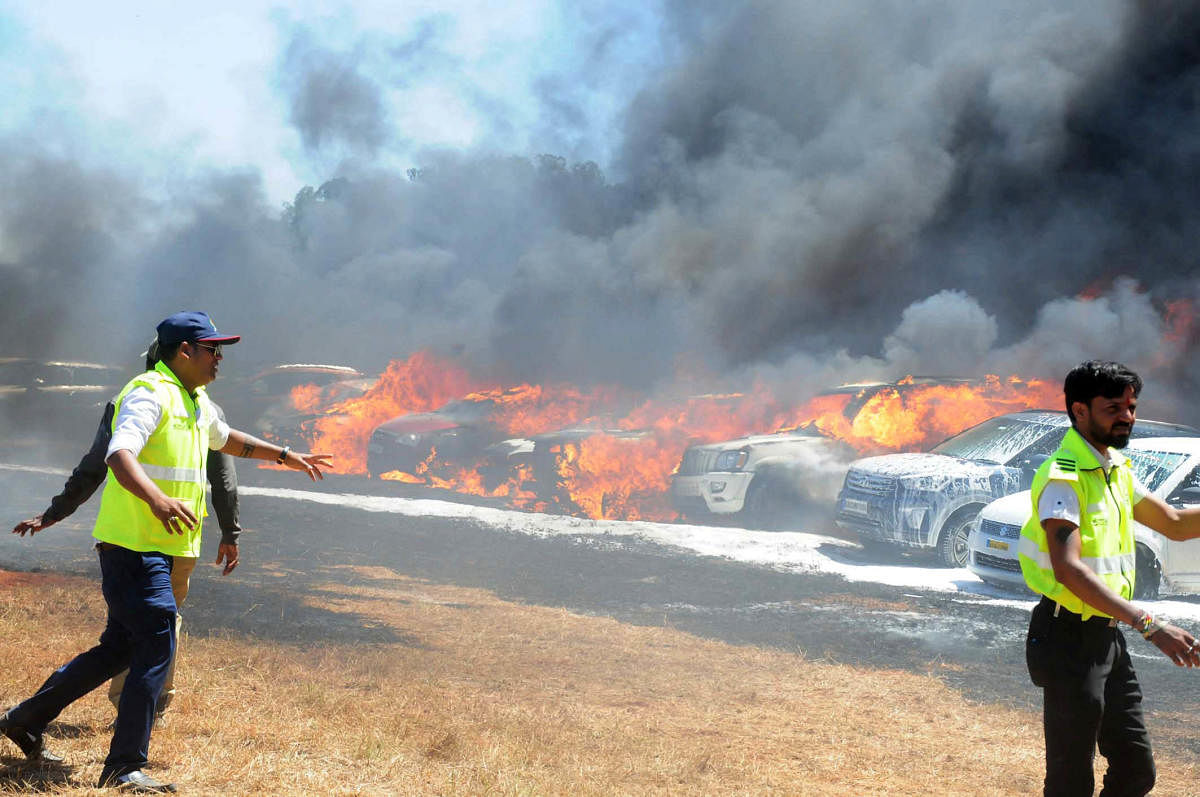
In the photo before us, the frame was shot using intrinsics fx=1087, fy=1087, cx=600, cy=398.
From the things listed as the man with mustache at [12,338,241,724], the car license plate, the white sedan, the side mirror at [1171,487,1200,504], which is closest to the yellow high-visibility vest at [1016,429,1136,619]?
the man with mustache at [12,338,241,724]

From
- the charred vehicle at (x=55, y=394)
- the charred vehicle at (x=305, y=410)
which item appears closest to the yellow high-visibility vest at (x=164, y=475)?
Answer: the charred vehicle at (x=305, y=410)

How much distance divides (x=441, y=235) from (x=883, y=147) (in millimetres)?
26915

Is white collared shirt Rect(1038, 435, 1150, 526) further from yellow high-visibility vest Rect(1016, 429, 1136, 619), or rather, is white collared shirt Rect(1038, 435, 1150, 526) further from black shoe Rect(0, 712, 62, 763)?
black shoe Rect(0, 712, 62, 763)

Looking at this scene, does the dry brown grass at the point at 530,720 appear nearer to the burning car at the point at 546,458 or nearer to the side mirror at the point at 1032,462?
the side mirror at the point at 1032,462

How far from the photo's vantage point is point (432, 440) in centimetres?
1697

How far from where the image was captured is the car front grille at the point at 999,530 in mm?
8789

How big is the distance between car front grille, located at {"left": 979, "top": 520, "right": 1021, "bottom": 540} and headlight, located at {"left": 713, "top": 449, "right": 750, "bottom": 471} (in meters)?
4.10

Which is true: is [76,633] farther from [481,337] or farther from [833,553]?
[481,337]

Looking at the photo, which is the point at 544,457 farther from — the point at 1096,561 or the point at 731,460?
the point at 1096,561

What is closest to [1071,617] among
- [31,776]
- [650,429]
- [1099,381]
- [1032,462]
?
[1099,381]

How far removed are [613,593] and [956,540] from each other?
359cm

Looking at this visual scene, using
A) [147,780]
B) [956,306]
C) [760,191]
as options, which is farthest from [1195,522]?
[760,191]

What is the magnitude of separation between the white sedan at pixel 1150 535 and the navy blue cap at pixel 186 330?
6859mm

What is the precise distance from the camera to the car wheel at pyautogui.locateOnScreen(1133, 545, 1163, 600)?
8.72 meters
